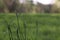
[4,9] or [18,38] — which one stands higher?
[18,38]

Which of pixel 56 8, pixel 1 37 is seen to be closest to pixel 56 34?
pixel 1 37

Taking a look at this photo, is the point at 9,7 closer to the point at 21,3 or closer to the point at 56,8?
the point at 21,3

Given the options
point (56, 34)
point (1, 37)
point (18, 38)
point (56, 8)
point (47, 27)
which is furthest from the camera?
point (56, 8)

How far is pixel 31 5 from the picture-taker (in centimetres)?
379

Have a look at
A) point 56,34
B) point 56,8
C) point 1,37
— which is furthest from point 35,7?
point 1,37

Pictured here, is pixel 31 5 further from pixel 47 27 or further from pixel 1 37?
pixel 1 37

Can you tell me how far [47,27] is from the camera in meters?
2.60

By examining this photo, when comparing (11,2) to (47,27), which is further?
(11,2)

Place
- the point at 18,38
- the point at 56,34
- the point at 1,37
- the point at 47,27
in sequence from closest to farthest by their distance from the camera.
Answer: the point at 18,38 → the point at 1,37 → the point at 56,34 → the point at 47,27

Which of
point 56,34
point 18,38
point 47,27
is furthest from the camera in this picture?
point 47,27

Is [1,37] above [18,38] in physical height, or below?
below

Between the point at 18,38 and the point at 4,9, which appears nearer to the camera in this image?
the point at 18,38

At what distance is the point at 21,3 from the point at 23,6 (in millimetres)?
71

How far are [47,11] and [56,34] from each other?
157cm
